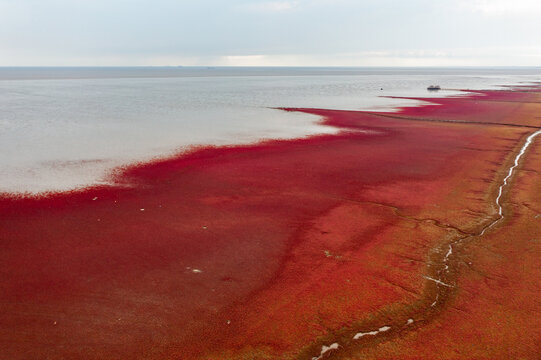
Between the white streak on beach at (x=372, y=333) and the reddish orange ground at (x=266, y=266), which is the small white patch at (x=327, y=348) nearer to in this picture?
the reddish orange ground at (x=266, y=266)

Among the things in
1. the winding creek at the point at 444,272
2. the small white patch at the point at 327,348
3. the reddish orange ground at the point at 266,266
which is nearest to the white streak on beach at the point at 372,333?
the winding creek at the point at 444,272

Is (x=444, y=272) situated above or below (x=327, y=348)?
above

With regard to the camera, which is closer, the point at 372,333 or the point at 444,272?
the point at 372,333

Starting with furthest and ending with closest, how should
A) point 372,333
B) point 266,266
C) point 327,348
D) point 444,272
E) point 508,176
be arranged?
1. point 508,176
2. point 266,266
3. point 444,272
4. point 372,333
5. point 327,348

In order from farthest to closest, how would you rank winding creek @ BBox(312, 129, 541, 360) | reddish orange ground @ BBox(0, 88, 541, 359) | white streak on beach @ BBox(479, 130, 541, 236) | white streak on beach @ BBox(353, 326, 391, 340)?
1. white streak on beach @ BBox(479, 130, 541, 236)
2. white streak on beach @ BBox(353, 326, 391, 340)
3. reddish orange ground @ BBox(0, 88, 541, 359)
4. winding creek @ BBox(312, 129, 541, 360)

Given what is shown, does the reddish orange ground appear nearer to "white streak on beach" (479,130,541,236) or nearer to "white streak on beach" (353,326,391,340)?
"white streak on beach" (353,326,391,340)

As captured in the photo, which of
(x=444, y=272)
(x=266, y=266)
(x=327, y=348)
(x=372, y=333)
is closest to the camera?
(x=327, y=348)

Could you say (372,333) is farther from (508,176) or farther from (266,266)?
(508,176)

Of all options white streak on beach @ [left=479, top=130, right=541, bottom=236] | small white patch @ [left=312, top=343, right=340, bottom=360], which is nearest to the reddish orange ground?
small white patch @ [left=312, top=343, right=340, bottom=360]

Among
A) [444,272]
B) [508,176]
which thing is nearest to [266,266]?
[444,272]
